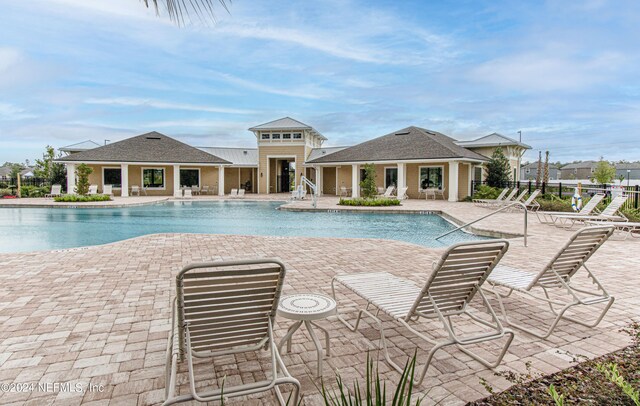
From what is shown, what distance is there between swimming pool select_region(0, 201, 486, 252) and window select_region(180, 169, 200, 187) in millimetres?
11537

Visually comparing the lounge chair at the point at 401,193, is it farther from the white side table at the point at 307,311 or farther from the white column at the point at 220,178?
the white side table at the point at 307,311

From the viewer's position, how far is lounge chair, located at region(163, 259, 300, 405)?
2133mm

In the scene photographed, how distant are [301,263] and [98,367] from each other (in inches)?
152

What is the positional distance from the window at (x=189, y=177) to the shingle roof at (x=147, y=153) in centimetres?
160

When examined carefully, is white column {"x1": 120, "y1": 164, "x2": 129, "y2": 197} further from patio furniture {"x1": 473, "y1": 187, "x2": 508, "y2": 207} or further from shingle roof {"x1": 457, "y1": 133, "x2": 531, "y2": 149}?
shingle roof {"x1": 457, "y1": 133, "x2": 531, "y2": 149}

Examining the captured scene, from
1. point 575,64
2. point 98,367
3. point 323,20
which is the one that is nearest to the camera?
point 98,367

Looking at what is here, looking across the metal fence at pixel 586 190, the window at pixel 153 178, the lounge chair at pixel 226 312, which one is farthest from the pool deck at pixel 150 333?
the window at pixel 153 178

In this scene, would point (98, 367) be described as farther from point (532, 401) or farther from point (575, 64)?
point (575, 64)

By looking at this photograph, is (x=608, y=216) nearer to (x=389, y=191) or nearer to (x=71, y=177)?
(x=389, y=191)

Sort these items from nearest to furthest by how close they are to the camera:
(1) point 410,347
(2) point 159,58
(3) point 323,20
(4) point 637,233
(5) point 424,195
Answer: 1. (1) point 410,347
2. (3) point 323,20
3. (4) point 637,233
4. (2) point 159,58
5. (5) point 424,195

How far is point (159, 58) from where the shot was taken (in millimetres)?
14117

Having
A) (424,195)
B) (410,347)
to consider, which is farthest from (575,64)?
(410,347)

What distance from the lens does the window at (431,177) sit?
959 inches

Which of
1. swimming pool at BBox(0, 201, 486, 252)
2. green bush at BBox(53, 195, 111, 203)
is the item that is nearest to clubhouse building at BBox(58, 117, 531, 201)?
green bush at BBox(53, 195, 111, 203)
